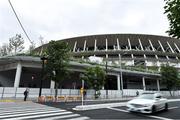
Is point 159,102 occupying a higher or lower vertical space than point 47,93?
lower

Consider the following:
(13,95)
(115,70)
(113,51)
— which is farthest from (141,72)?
(13,95)

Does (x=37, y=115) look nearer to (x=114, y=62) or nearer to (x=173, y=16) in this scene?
(x=173, y=16)

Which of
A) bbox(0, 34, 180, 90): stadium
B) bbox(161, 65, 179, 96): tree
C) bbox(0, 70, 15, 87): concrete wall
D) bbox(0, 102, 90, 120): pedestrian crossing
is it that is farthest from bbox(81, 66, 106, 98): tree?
bbox(161, 65, 179, 96): tree

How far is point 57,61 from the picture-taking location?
89.4 ft

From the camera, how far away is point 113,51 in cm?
6656

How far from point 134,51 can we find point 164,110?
53.4 meters

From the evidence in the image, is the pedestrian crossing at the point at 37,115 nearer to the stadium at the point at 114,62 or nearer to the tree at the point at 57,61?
the tree at the point at 57,61

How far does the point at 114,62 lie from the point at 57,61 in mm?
32547

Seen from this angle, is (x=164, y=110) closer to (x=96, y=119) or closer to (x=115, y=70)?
(x=96, y=119)

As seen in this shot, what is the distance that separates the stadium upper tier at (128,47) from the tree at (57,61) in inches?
1518

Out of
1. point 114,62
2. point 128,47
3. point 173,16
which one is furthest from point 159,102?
point 128,47

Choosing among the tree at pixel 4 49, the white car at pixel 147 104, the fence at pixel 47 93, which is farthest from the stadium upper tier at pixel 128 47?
the white car at pixel 147 104

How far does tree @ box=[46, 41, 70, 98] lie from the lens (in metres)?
27.3

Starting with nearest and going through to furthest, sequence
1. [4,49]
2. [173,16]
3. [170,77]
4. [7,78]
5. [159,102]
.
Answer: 1. [173,16]
2. [159,102]
3. [7,78]
4. [170,77]
5. [4,49]
